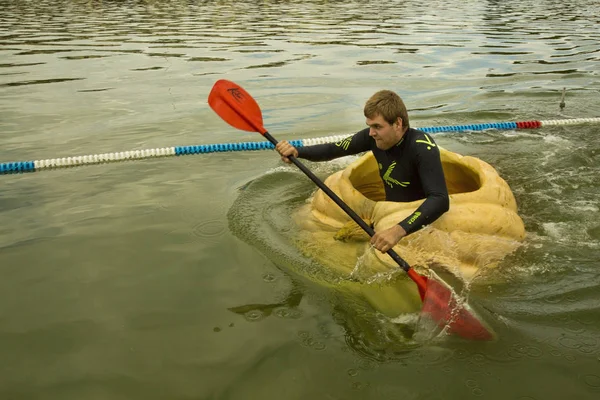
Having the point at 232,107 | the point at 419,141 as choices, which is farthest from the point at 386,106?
the point at 232,107

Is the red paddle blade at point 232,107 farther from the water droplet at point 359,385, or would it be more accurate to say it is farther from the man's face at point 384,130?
the water droplet at point 359,385

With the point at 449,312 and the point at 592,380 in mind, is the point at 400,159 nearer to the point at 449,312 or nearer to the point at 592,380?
the point at 449,312

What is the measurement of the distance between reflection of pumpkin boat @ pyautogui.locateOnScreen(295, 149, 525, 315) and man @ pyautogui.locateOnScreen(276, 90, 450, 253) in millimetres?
220

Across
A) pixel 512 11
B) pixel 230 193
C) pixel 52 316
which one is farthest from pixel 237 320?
pixel 512 11

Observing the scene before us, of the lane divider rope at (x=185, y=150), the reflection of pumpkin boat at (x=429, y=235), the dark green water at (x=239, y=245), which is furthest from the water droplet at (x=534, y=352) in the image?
the lane divider rope at (x=185, y=150)

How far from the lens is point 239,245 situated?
421cm

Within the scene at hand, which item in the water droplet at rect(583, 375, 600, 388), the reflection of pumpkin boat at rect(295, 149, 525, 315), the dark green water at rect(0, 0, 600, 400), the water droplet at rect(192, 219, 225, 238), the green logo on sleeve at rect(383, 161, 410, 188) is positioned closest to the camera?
the water droplet at rect(583, 375, 600, 388)

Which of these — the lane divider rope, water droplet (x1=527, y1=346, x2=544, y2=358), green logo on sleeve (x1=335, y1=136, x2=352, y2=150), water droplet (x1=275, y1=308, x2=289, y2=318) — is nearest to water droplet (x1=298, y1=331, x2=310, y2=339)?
water droplet (x1=275, y1=308, x2=289, y2=318)

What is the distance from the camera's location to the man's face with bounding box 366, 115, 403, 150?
3.67 m

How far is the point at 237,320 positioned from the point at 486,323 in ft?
4.62

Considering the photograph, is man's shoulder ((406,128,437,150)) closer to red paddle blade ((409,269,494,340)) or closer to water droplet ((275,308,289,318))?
red paddle blade ((409,269,494,340))

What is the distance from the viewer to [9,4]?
2509cm

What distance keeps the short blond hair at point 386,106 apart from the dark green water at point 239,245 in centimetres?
116

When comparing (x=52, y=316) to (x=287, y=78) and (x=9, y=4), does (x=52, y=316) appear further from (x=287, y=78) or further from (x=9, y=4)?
(x=9, y=4)
